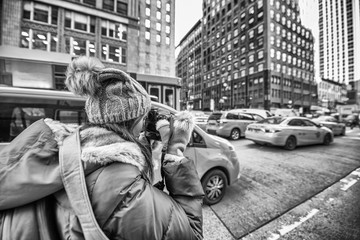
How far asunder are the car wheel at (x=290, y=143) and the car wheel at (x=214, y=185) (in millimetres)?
5538

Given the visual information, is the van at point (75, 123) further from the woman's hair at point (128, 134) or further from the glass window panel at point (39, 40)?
the glass window panel at point (39, 40)

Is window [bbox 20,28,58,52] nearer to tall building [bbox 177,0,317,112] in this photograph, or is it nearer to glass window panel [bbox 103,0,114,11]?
glass window panel [bbox 103,0,114,11]

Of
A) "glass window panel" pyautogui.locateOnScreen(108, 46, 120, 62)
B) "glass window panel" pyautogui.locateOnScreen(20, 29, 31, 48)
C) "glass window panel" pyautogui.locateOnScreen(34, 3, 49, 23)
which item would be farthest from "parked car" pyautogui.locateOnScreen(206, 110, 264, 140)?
"glass window panel" pyautogui.locateOnScreen(34, 3, 49, 23)

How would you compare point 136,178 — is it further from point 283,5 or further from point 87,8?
point 283,5

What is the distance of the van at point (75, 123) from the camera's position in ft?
8.52

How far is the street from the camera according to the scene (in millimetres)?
2377

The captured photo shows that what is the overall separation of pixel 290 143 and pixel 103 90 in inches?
333

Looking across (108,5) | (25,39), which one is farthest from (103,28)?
(25,39)

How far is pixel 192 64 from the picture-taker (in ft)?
250

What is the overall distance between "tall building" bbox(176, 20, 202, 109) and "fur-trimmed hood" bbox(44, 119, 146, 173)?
62.5 metres

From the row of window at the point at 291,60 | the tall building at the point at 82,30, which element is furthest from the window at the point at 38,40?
the row of window at the point at 291,60

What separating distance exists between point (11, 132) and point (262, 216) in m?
4.57

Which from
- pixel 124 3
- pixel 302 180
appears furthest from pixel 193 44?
pixel 302 180

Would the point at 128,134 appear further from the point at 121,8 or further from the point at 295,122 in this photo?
the point at 121,8
